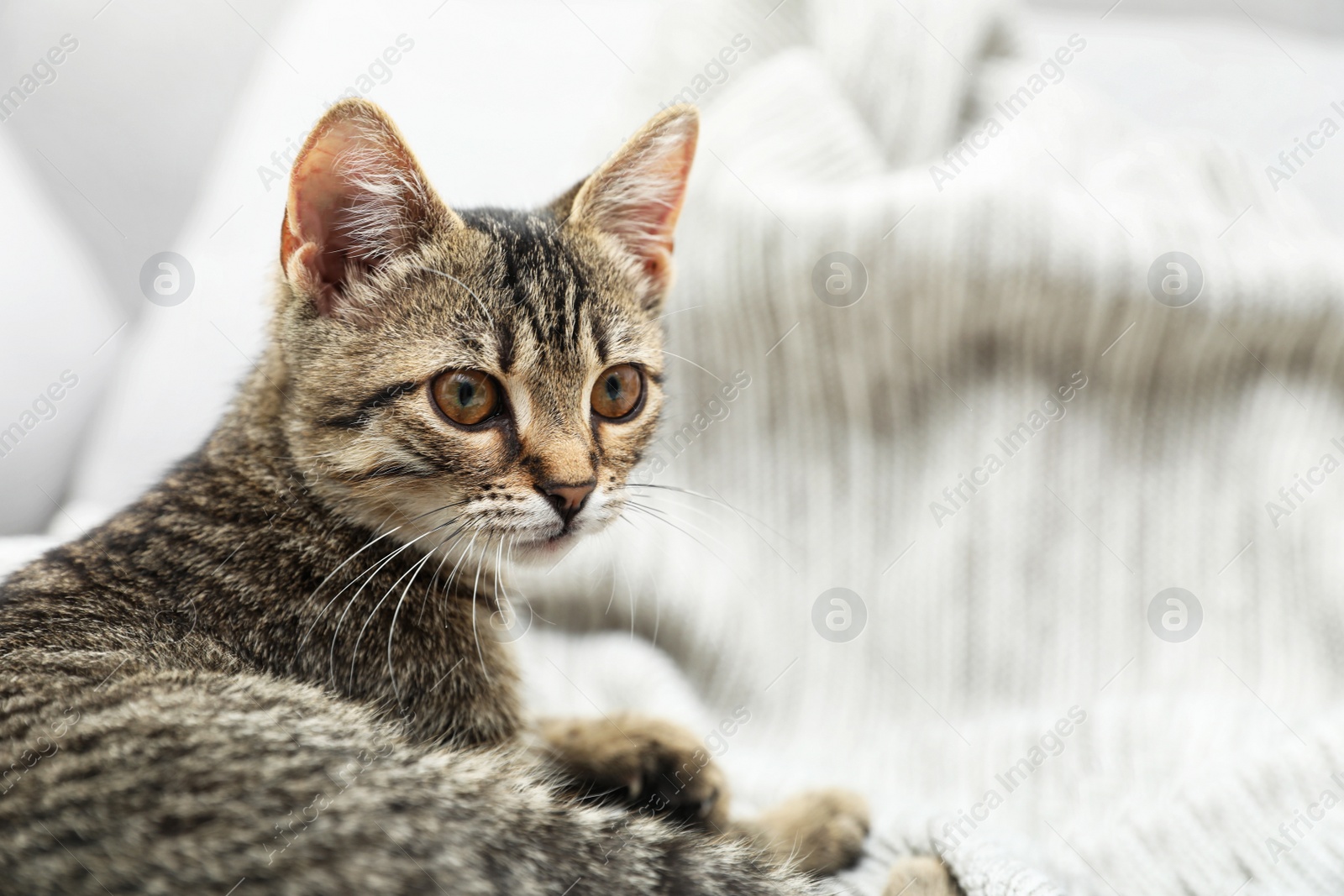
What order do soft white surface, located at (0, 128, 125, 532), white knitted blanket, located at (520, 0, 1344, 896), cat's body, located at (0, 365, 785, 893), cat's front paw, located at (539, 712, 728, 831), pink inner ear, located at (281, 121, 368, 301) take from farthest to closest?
white knitted blanket, located at (520, 0, 1344, 896) → soft white surface, located at (0, 128, 125, 532) → cat's front paw, located at (539, 712, 728, 831) → pink inner ear, located at (281, 121, 368, 301) → cat's body, located at (0, 365, 785, 893)

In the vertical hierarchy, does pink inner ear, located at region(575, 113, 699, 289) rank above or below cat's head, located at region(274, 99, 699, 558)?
above

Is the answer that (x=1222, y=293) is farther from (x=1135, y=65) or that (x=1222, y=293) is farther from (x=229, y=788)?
(x=229, y=788)

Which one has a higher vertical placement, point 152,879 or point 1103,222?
point 1103,222

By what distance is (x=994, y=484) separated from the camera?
156cm

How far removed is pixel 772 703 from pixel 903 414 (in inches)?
22.4

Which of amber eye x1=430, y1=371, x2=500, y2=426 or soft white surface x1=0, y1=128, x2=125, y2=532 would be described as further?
soft white surface x1=0, y1=128, x2=125, y2=532

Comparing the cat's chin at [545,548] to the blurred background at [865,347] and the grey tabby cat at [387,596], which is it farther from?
the blurred background at [865,347]

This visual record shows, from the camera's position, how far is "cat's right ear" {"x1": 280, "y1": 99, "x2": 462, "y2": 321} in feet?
→ 2.78

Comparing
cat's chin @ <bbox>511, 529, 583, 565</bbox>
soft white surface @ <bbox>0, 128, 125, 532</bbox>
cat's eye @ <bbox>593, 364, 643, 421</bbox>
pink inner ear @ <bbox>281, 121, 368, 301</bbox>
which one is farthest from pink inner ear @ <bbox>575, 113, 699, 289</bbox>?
soft white surface @ <bbox>0, 128, 125, 532</bbox>

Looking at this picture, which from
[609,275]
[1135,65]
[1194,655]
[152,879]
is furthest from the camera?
[1135,65]

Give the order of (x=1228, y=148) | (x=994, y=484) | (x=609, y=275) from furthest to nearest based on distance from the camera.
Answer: (x=1228, y=148), (x=994, y=484), (x=609, y=275)

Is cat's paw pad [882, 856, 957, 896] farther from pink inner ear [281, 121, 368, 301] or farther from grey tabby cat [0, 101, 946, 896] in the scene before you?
pink inner ear [281, 121, 368, 301]

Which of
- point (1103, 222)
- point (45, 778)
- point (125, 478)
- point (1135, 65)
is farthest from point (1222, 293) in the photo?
point (125, 478)

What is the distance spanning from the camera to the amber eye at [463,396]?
91 centimetres
